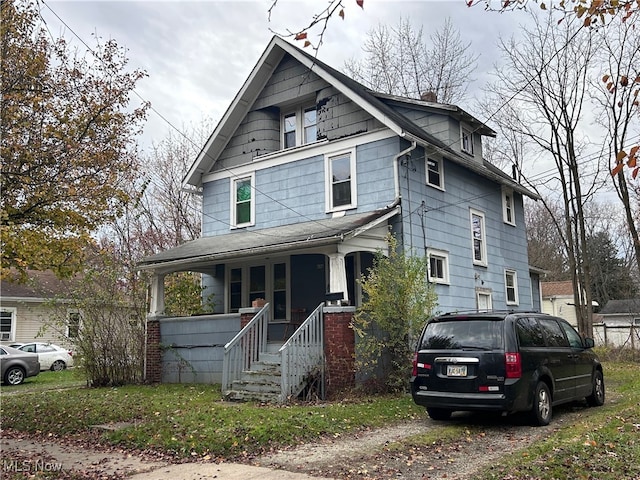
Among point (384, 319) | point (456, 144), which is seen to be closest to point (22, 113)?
point (384, 319)

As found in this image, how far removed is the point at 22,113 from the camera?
10305 millimetres

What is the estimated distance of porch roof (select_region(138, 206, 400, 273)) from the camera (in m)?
12.7

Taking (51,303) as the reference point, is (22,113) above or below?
above

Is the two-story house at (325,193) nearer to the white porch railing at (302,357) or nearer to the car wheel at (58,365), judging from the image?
the white porch railing at (302,357)

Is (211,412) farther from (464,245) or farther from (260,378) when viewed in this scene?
(464,245)

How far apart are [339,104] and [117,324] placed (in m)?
8.46

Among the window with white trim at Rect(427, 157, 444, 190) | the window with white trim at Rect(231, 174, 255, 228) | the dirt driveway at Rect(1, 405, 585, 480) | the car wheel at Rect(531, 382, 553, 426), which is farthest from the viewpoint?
the window with white trim at Rect(231, 174, 255, 228)

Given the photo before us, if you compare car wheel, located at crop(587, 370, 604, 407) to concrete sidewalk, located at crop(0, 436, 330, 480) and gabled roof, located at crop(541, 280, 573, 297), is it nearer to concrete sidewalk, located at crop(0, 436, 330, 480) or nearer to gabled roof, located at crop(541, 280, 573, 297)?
concrete sidewalk, located at crop(0, 436, 330, 480)

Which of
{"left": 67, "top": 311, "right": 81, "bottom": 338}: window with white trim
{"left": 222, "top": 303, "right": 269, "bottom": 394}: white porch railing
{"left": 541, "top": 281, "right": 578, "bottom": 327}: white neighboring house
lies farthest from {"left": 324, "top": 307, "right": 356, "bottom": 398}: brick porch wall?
{"left": 541, "top": 281, "right": 578, "bottom": 327}: white neighboring house

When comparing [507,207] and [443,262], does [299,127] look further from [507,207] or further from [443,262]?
[507,207]

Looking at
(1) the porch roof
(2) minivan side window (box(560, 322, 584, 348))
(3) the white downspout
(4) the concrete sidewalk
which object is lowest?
(4) the concrete sidewalk

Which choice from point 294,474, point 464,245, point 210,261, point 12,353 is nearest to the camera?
point 294,474

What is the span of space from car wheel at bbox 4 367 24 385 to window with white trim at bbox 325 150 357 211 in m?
12.2

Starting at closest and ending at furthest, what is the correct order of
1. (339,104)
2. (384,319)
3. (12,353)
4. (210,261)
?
(384,319), (210,261), (339,104), (12,353)
